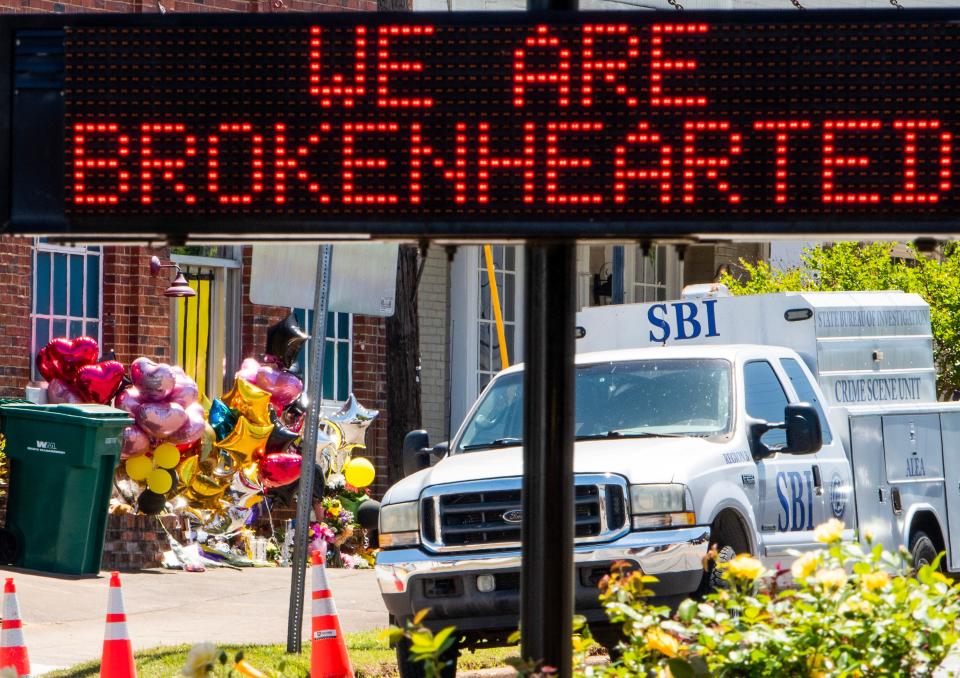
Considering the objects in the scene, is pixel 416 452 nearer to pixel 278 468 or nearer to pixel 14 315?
pixel 278 468

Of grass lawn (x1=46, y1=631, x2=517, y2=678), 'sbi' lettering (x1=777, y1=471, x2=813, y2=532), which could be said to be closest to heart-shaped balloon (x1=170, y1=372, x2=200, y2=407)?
grass lawn (x1=46, y1=631, x2=517, y2=678)

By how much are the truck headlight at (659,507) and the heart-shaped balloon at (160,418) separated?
22.5 feet

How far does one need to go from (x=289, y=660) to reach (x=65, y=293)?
25.1ft

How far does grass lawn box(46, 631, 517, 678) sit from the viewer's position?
9.71m

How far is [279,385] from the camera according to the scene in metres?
17.1

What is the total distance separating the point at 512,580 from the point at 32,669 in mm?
2718

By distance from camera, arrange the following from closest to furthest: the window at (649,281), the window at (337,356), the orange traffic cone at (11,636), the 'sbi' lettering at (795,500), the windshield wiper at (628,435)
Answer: the orange traffic cone at (11,636)
the windshield wiper at (628,435)
the 'sbi' lettering at (795,500)
the window at (337,356)
the window at (649,281)

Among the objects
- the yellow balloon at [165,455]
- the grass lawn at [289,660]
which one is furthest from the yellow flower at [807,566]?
the yellow balloon at [165,455]

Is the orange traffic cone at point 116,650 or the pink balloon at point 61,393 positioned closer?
the orange traffic cone at point 116,650

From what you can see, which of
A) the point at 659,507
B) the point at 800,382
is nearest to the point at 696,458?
the point at 659,507

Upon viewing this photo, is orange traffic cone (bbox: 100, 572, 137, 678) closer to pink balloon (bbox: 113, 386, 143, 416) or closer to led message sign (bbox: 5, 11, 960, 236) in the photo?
led message sign (bbox: 5, 11, 960, 236)

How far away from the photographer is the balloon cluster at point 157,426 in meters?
15.4

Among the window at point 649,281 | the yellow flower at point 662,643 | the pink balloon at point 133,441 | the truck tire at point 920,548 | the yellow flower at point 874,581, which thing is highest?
the window at point 649,281

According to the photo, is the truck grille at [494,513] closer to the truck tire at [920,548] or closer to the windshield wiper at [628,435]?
the windshield wiper at [628,435]
